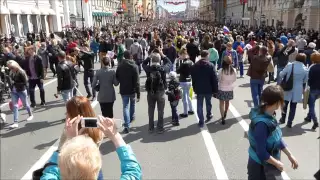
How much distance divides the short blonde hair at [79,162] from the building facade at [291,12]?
1514 inches

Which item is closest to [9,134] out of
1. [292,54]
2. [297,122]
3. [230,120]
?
[230,120]

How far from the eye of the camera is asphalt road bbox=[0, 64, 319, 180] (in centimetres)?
517

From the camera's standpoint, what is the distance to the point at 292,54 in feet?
34.8

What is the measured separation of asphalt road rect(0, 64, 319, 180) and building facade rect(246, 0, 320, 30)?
3127 centimetres

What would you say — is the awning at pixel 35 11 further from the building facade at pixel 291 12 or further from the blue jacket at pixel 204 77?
the blue jacket at pixel 204 77

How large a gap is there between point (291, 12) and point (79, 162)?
155ft

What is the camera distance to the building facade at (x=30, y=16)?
29.2 meters

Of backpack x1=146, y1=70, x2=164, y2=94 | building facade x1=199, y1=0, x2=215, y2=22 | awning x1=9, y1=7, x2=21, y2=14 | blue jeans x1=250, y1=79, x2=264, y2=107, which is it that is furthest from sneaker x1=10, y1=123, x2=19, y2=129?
building facade x1=199, y1=0, x2=215, y2=22

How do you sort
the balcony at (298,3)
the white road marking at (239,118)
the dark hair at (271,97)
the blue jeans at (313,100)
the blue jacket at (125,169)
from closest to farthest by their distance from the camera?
the blue jacket at (125,169)
the dark hair at (271,97)
the blue jeans at (313,100)
the white road marking at (239,118)
the balcony at (298,3)

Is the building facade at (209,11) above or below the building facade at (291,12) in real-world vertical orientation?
above

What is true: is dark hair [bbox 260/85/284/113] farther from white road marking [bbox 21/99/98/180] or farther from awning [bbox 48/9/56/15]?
awning [bbox 48/9/56/15]

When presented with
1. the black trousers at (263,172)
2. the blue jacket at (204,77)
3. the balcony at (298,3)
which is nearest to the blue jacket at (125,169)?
the black trousers at (263,172)

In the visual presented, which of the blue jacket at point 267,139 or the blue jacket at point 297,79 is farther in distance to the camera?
the blue jacket at point 297,79

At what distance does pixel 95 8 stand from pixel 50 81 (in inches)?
2520
